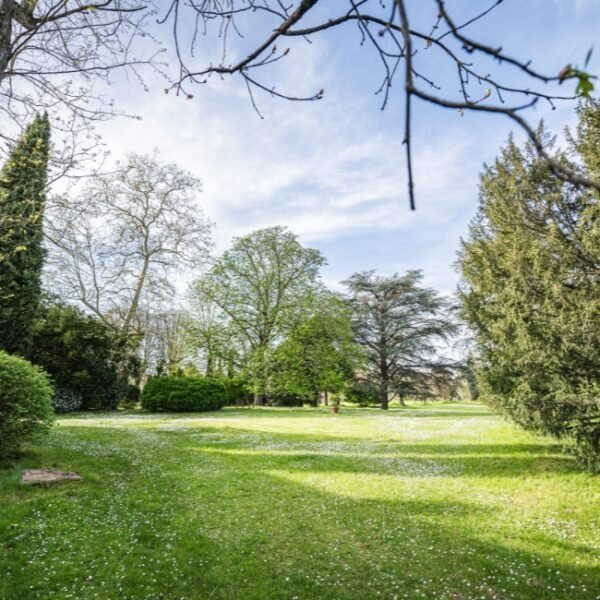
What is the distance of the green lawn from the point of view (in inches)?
153

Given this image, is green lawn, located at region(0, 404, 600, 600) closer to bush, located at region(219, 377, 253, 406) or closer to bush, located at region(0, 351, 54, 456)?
bush, located at region(0, 351, 54, 456)

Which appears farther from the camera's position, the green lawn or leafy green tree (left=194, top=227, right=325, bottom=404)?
leafy green tree (left=194, top=227, right=325, bottom=404)

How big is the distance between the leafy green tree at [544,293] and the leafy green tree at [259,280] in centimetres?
1643

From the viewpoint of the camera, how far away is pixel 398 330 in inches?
1069

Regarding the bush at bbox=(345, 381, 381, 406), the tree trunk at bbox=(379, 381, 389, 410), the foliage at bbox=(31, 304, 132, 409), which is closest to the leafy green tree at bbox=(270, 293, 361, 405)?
the bush at bbox=(345, 381, 381, 406)

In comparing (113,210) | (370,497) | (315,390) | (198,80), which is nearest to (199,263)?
(113,210)

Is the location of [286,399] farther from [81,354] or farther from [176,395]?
[81,354]

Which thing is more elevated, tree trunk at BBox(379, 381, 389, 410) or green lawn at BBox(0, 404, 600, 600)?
tree trunk at BBox(379, 381, 389, 410)

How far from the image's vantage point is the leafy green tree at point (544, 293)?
21.9 feet

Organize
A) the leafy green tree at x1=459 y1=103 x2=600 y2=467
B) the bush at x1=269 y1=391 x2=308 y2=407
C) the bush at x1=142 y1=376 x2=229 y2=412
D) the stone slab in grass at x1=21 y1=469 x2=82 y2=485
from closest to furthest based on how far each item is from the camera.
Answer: the stone slab in grass at x1=21 y1=469 x2=82 y2=485 < the leafy green tree at x1=459 y1=103 x2=600 y2=467 < the bush at x1=142 y1=376 x2=229 y2=412 < the bush at x1=269 y1=391 x2=308 y2=407

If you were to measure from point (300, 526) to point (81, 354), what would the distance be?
16451mm

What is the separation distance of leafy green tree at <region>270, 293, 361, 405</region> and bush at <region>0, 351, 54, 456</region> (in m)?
15.9

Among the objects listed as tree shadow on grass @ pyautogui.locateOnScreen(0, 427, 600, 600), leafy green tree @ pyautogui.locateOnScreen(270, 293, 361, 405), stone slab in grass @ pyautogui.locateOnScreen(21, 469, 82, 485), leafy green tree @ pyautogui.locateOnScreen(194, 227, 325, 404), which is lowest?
tree shadow on grass @ pyautogui.locateOnScreen(0, 427, 600, 600)

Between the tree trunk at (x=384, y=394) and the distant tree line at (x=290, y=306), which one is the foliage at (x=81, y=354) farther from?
the tree trunk at (x=384, y=394)
